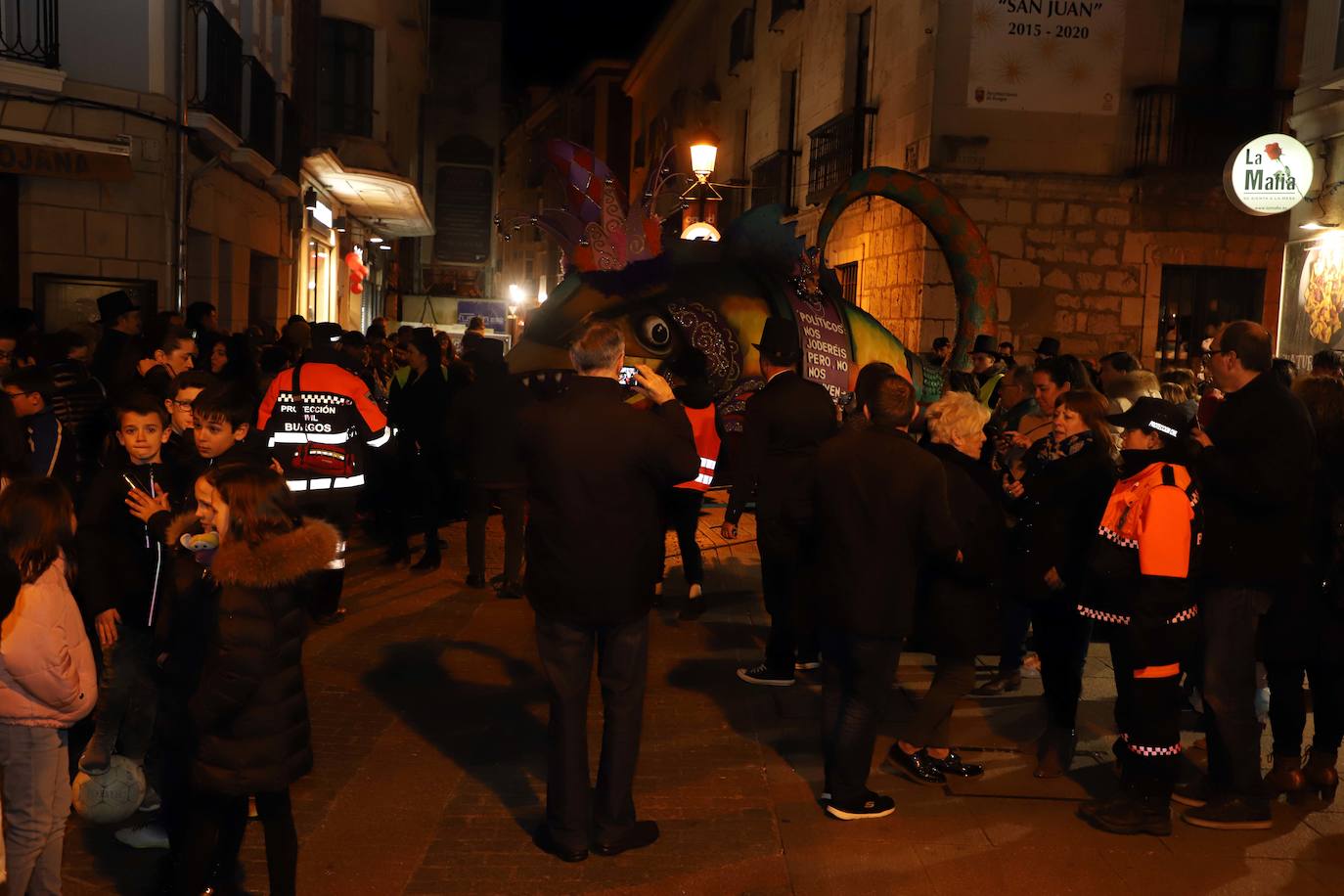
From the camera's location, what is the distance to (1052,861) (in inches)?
189

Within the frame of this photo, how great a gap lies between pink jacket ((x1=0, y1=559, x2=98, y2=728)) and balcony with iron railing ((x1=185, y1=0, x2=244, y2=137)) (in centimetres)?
1032

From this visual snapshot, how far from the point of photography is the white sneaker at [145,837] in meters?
4.70

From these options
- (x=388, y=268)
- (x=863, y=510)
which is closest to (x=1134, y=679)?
(x=863, y=510)

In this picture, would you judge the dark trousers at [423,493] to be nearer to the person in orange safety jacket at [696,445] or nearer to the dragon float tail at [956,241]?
the person in orange safety jacket at [696,445]

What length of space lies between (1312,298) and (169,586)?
12.9 metres

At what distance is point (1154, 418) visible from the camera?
5066 millimetres

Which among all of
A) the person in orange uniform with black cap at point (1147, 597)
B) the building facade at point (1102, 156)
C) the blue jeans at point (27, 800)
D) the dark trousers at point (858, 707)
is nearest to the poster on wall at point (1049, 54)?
the building facade at point (1102, 156)

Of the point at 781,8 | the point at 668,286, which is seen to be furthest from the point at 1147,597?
the point at 781,8

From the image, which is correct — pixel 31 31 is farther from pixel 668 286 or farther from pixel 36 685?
pixel 36 685

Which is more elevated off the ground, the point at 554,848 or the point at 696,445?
the point at 696,445

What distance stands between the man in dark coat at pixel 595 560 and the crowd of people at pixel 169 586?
86cm

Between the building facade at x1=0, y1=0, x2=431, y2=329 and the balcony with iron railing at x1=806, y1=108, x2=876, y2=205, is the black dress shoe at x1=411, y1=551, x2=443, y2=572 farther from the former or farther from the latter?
the balcony with iron railing at x1=806, y1=108, x2=876, y2=205

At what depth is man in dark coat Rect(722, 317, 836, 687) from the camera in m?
6.93

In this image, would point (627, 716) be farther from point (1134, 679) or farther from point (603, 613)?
point (1134, 679)
